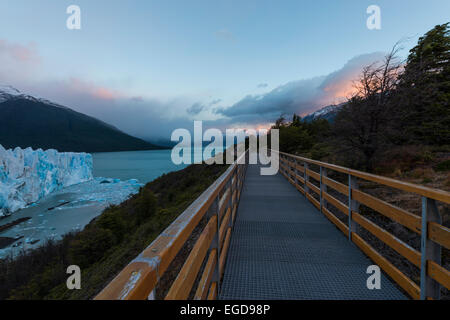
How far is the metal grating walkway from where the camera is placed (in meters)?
2.35

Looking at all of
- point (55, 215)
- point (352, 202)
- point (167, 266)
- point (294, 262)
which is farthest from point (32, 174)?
point (167, 266)

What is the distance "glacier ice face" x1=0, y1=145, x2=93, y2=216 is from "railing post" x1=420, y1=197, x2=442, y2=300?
48080mm

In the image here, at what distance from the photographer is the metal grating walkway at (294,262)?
92.5 inches

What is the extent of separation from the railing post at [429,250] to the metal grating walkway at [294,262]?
0.39 metres

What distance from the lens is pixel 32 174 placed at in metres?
→ 42.1

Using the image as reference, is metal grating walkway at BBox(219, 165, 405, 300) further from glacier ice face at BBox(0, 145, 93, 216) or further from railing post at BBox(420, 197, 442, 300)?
glacier ice face at BBox(0, 145, 93, 216)

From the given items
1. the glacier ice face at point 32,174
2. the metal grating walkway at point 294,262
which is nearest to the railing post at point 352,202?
the metal grating walkway at point 294,262

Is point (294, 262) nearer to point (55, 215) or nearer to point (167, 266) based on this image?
point (167, 266)

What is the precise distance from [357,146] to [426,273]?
712 cm

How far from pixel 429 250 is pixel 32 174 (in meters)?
56.5

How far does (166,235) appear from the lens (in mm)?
1040

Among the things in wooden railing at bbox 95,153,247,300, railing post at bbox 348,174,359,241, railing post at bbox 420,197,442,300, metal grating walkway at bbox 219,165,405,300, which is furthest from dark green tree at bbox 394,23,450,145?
wooden railing at bbox 95,153,247,300

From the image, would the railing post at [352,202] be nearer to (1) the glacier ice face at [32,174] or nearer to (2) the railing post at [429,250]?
(2) the railing post at [429,250]
